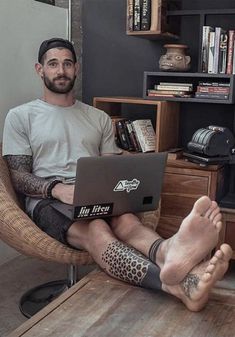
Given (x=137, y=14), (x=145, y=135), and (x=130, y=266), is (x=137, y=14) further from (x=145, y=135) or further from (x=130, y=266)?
(x=130, y=266)

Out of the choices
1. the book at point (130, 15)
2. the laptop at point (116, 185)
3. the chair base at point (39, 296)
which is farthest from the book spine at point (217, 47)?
the chair base at point (39, 296)

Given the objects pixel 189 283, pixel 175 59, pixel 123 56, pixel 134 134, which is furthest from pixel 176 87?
pixel 189 283

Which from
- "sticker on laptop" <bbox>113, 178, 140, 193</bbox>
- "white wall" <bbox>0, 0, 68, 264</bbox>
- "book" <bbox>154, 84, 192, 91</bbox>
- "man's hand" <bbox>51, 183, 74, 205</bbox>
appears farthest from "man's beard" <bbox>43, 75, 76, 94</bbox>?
"sticker on laptop" <bbox>113, 178, 140, 193</bbox>

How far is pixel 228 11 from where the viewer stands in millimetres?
2693

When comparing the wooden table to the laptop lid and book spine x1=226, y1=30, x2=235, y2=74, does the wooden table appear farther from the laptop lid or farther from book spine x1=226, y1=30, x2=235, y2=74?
book spine x1=226, y1=30, x2=235, y2=74

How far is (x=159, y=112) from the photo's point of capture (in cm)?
274

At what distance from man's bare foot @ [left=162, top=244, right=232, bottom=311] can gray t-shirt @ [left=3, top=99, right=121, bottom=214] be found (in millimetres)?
936

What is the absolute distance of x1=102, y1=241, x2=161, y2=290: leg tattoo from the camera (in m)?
1.58

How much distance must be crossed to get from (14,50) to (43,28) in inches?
12.9

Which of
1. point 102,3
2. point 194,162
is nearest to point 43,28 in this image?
point 102,3

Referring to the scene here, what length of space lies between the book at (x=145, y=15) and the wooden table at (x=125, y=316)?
5.58 feet

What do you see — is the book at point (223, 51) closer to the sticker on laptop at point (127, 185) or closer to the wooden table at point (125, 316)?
the sticker on laptop at point (127, 185)

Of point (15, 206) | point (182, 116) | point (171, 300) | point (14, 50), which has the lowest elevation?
point (171, 300)

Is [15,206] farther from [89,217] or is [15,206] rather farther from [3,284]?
[3,284]
